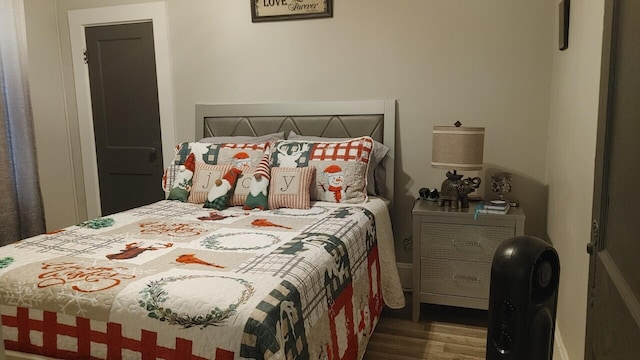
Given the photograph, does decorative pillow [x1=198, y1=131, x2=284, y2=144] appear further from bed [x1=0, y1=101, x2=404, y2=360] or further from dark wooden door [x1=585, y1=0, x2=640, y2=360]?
dark wooden door [x1=585, y1=0, x2=640, y2=360]

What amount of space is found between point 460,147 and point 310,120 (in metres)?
1.09

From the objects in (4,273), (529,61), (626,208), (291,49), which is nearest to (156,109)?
(291,49)

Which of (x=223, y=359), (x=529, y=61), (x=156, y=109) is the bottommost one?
(x=223, y=359)

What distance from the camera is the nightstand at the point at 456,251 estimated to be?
2.55 meters

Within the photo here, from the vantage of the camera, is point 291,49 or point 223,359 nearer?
point 223,359

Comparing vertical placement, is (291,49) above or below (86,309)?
above

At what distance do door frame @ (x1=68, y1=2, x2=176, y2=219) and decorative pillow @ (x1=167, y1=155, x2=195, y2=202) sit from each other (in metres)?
0.77

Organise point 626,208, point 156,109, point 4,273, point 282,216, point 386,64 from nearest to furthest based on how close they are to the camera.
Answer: point 626,208 → point 4,273 → point 282,216 → point 386,64 → point 156,109

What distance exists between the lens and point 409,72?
9.96ft

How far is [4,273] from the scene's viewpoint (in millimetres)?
1651

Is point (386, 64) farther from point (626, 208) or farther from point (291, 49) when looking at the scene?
point (626, 208)

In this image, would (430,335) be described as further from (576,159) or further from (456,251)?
(576,159)

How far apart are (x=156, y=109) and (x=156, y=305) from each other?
99.9 inches

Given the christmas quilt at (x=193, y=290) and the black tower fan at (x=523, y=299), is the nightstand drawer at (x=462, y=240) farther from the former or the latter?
the black tower fan at (x=523, y=299)
